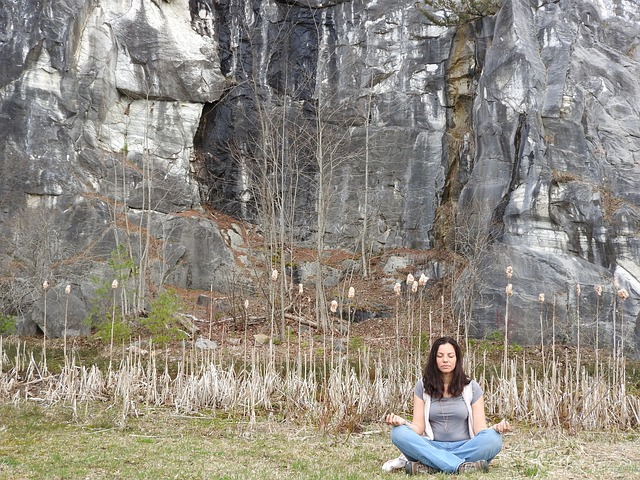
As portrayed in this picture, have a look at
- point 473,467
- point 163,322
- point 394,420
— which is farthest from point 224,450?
point 163,322

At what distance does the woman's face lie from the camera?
4.92 metres

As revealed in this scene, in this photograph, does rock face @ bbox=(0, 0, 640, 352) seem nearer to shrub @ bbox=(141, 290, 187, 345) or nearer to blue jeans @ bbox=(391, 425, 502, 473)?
shrub @ bbox=(141, 290, 187, 345)

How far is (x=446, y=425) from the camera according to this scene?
4988mm

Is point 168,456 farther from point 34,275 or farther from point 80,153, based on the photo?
point 80,153

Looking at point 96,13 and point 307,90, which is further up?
point 96,13

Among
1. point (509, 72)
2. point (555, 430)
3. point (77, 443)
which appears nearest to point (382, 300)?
point (509, 72)

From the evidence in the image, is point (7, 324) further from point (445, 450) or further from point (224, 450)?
point (445, 450)

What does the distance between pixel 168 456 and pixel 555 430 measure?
3.67m

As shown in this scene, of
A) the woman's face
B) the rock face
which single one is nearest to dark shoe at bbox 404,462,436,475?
the woman's face

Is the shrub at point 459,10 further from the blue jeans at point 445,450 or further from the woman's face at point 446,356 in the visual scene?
the blue jeans at point 445,450

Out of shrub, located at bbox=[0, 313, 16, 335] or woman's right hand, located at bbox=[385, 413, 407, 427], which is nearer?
woman's right hand, located at bbox=[385, 413, 407, 427]

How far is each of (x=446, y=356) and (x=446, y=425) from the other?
50cm

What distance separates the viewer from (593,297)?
15.2 meters

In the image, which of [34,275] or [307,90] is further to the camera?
[307,90]
